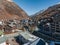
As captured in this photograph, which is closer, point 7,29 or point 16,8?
point 7,29

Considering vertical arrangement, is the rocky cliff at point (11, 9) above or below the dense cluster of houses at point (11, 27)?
above

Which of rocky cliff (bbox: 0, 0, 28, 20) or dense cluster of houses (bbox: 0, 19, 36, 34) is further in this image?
rocky cliff (bbox: 0, 0, 28, 20)

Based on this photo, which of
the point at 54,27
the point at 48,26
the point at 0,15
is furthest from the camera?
the point at 0,15

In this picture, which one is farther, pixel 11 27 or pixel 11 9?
pixel 11 9

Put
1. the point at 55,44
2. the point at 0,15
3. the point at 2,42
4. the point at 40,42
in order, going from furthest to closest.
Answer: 1. the point at 0,15
2. the point at 2,42
3. the point at 40,42
4. the point at 55,44

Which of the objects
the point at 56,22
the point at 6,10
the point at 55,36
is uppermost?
the point at 6,10

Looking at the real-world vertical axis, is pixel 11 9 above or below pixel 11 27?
above

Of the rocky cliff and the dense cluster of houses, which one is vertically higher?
the rocky cliff

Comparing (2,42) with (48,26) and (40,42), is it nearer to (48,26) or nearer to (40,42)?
(40,42)

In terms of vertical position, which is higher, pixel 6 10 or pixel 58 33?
pixel 6 10

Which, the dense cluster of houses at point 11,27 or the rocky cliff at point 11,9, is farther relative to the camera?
the rocky cliff at point 11,9

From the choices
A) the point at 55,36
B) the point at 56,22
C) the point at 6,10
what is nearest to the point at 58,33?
the point at 55,36
